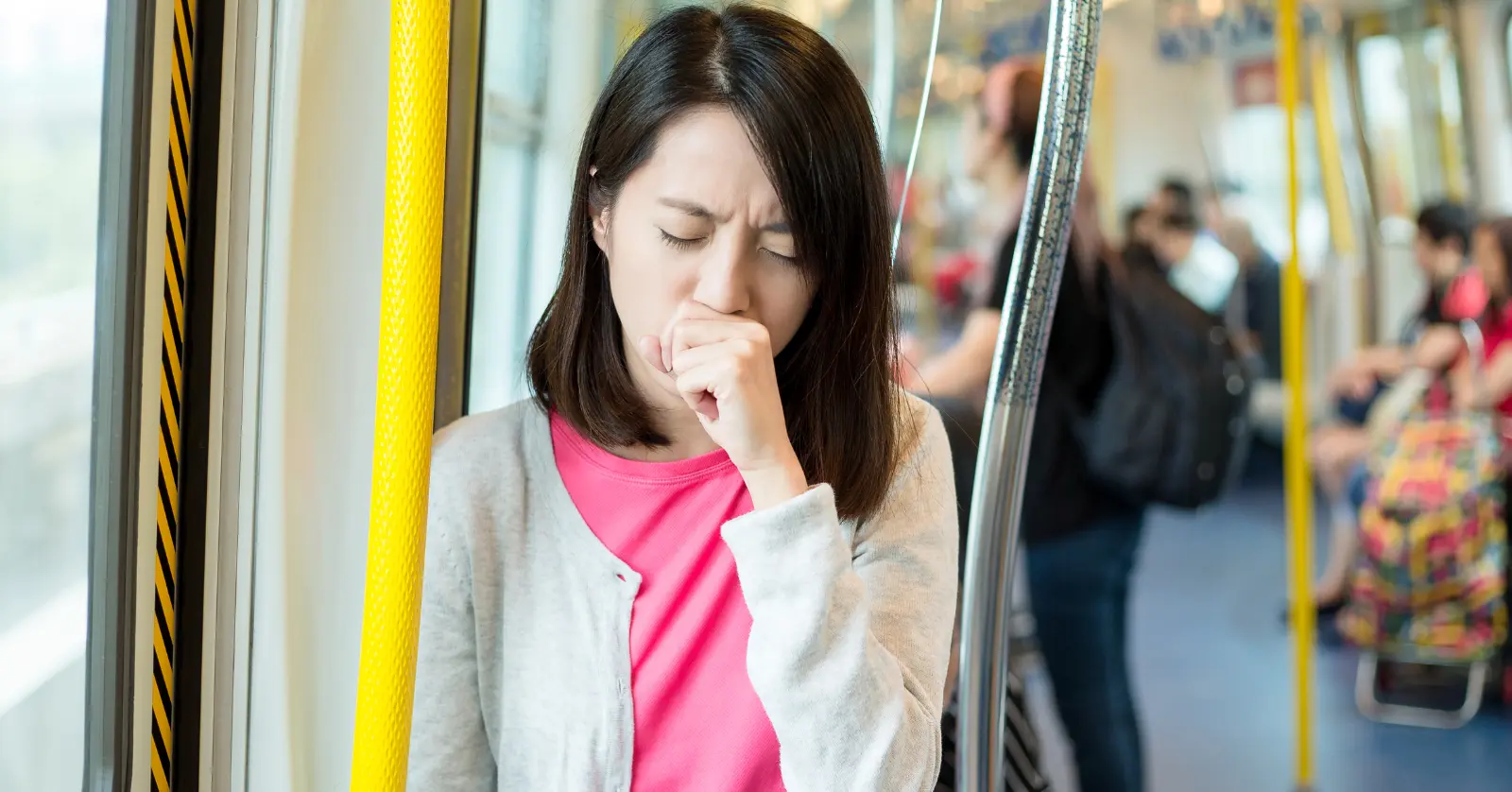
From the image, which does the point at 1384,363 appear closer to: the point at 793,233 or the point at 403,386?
the point at 793,233

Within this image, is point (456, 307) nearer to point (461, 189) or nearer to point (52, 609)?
point (461, 189)

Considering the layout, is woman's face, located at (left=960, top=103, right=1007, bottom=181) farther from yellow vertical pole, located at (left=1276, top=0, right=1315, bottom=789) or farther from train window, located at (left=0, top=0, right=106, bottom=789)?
train window, located at (left=0, top=0, right=106, bottom=789)

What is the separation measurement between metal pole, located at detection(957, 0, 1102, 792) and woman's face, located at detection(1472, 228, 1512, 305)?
11.3 ft

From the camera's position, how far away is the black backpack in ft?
7.02

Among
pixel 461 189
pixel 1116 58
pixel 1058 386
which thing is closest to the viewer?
pixel 461 189

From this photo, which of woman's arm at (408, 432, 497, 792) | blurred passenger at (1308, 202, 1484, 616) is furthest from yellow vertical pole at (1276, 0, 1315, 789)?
woman's arm at (408, 432, 497, 792)

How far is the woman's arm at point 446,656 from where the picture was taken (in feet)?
3.10

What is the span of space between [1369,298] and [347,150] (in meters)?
6.08

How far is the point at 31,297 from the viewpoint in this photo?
859 millimetres

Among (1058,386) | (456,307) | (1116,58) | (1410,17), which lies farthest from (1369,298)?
(456,307)

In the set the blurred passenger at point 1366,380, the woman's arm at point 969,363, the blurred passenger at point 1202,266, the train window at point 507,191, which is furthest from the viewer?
the blurred passenger at point 1202,266

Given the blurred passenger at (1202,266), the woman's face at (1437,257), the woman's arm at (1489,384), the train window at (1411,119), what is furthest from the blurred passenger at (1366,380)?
the blurred passenger at (1202,266)

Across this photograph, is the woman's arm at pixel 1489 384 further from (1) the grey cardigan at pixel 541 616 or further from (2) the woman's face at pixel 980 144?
(1) the grey cardigan at pixel 541 616

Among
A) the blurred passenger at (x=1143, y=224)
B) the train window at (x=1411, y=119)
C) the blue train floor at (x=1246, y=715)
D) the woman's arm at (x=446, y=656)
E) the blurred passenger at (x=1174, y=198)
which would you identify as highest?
the train window at (x=1411, y=119)
